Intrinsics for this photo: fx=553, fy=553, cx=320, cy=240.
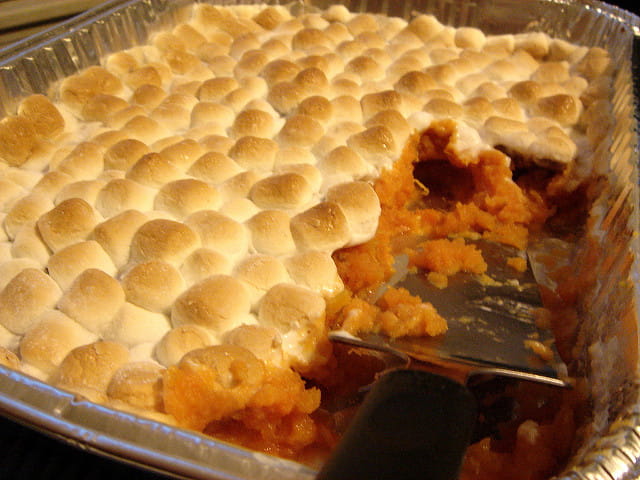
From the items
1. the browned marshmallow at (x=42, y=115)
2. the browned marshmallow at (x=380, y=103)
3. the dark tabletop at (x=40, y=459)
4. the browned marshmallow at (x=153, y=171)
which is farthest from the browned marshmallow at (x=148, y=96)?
the dark tabletop at (x=40, y=459)

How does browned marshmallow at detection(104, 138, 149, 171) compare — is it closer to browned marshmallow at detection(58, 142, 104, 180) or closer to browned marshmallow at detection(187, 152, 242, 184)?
browned marshmallow at detection(58, 142, 104, 180)

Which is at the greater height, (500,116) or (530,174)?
(500,116)

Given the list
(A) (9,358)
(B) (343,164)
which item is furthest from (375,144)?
(A) (9,358)

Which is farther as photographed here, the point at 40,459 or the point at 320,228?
the point at 320,228

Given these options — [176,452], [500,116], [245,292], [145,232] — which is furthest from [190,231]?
[500,116]

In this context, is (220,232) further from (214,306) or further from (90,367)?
(90,367)

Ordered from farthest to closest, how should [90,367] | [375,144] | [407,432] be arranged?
[375,144], [90,367], [407,432]

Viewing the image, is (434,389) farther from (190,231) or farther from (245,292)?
(190,231)
